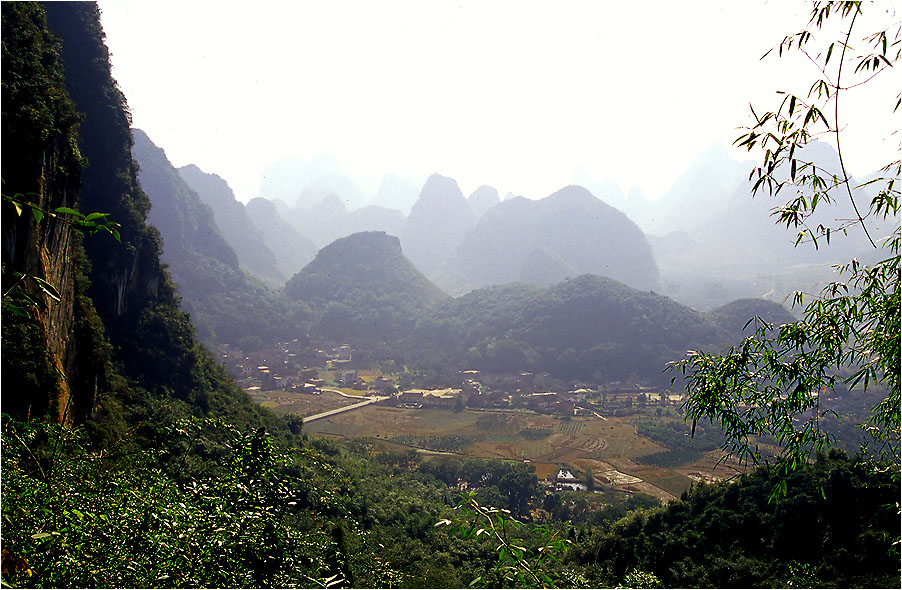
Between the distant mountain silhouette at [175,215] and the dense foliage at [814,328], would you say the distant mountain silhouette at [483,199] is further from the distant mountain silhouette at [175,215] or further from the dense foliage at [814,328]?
the dense foliage at [814,328]

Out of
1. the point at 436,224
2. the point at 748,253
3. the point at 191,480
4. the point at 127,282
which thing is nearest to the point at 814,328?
the point at 191,480

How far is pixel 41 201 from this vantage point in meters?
7.53

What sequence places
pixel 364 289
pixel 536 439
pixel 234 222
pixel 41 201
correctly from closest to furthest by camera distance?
pixel 41 201 → pixel 536 439 → pixel 364 289 → pixel 234 222

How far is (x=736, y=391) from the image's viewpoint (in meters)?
2.37

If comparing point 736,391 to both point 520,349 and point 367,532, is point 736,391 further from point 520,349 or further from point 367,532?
point 520,349

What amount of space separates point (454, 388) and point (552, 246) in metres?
66.0

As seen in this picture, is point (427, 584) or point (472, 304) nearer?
point (427, 584)

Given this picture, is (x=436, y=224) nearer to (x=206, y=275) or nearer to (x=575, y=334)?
(x=206, y=275)

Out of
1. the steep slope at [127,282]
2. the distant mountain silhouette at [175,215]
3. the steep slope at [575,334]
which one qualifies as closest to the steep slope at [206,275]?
the distant mountain silhouette at [175,215]

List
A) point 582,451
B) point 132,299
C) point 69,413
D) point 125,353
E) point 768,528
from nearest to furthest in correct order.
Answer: point 69,413 → point 768,528 → point 125,353 → point 132,299 → point 582,451

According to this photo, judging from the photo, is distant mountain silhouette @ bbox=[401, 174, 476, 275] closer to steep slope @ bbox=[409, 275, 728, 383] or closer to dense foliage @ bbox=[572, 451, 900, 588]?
steep slope @ bbox=[409, 275, 728, 383]

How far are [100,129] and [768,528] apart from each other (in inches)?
875

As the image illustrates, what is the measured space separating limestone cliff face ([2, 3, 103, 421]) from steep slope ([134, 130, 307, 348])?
40.8 m

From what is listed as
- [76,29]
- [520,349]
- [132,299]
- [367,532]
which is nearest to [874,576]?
[367,532]
